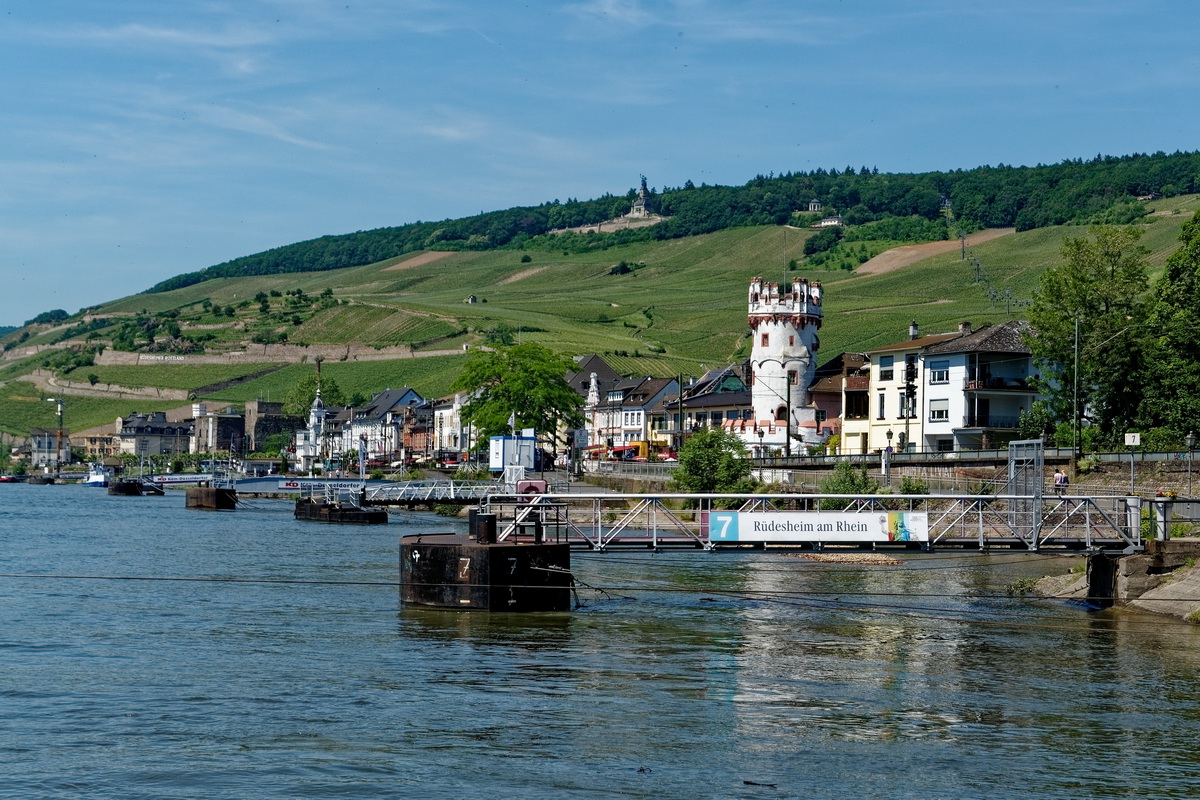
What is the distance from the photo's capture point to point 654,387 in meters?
158

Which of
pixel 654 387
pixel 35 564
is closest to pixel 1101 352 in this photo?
pixel 35 564

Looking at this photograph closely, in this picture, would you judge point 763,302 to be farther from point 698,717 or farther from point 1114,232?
point 698,717

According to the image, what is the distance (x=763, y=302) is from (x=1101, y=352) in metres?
42.0

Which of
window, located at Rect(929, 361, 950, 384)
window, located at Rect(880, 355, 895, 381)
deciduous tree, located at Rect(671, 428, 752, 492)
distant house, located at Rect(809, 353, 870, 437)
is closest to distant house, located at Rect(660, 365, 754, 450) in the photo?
distant house, located at Rect(809, 353, 870, 437)

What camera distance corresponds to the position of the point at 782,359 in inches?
4510

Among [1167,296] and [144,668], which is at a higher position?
[1167,296]

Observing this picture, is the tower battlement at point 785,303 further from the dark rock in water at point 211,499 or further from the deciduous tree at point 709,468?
the dark rock in water at point 211,499

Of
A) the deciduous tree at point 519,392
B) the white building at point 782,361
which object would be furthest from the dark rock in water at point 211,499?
the white building at point 782,361

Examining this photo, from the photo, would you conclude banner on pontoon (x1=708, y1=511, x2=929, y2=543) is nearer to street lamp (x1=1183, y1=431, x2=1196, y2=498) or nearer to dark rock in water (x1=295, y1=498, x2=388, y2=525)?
street lamp (x1=1183, y1=431, x2=1196, y2=498)

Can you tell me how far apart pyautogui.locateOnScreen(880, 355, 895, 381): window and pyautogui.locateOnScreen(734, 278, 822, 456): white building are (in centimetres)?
1137

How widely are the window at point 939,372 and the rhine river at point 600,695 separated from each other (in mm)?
48751

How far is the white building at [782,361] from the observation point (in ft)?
374

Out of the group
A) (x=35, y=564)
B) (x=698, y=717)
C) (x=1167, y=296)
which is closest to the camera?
(x=698, y=717)

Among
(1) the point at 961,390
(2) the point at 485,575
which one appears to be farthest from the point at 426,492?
(2) the point at 485,575
